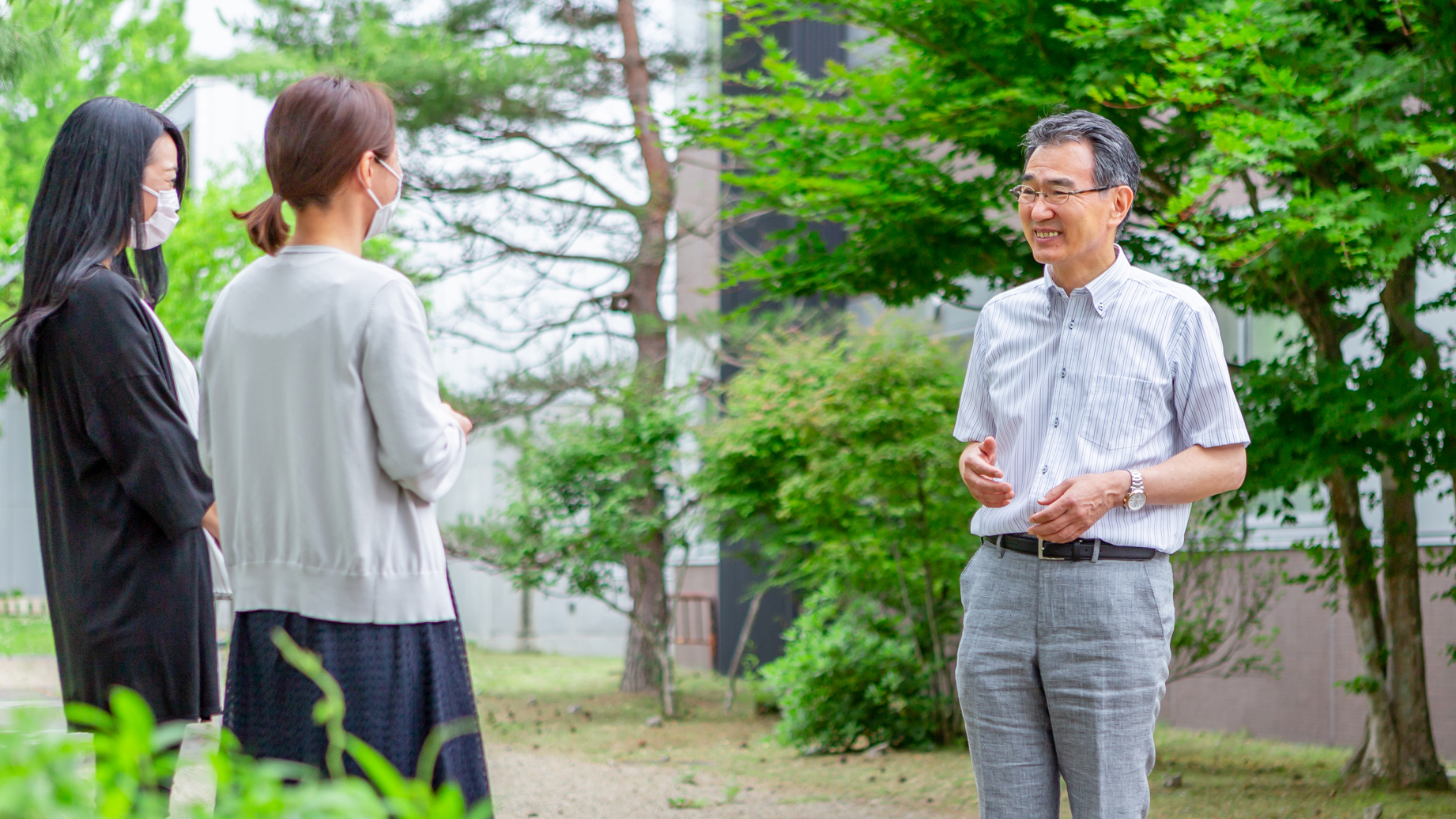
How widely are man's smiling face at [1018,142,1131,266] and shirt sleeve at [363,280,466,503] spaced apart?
1.29 m

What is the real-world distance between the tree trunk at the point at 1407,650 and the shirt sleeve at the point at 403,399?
18.0ft

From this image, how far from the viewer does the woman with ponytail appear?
1.93 meters

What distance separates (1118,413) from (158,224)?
2001 mm

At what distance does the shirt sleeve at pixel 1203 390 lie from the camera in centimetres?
254

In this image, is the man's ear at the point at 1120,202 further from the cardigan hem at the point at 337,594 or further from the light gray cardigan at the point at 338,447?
the cardigan hem at the point at 337,594

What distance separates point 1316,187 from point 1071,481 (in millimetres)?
3297

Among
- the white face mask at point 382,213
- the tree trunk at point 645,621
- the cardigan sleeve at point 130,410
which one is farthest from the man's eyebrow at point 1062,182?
the tree trunk at point 645,621

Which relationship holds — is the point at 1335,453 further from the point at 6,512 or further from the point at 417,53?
the point at 6,512

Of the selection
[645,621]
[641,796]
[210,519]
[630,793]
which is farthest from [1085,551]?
[645,621]

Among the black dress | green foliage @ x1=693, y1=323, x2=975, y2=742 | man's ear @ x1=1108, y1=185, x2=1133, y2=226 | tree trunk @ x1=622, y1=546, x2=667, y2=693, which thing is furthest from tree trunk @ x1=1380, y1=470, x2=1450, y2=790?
tree trunk @ x1=622, y1=546, x2=667, y2=693

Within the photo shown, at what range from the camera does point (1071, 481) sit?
96.3 inches

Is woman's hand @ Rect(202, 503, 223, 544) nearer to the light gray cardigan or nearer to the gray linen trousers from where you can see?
the light gray cardigan

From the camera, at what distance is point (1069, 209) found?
8.55 ft

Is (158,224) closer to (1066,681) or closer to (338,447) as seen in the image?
(338,447)
